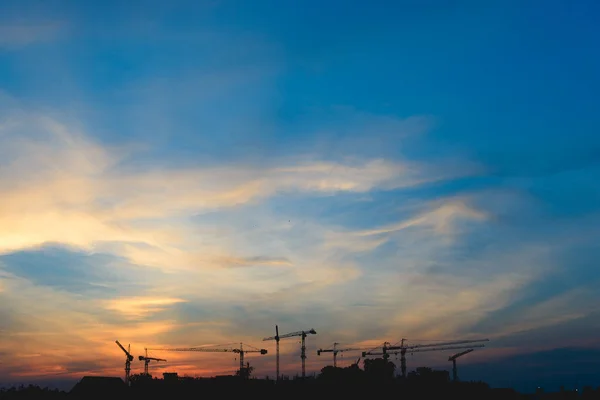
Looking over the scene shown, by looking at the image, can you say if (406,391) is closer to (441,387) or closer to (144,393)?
(441,387)

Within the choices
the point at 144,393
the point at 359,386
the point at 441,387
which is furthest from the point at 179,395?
the point at 441,387

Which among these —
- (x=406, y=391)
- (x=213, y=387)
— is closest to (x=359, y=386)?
(x=406, y=391)

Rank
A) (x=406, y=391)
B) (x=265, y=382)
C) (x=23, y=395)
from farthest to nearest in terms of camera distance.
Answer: (x=265, y=382) < (x=406, y=391) < (x=23, y=395)

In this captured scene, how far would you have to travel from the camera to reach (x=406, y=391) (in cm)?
18188

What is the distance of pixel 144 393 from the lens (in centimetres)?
16900

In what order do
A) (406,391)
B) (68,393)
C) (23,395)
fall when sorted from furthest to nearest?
(406,391) → (68,393) → (23,395)

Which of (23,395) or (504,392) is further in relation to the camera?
(504,392)

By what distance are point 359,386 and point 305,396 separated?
19536 mm

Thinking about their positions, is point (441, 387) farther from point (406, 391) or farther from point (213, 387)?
point (213, 387)

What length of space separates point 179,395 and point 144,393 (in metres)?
10.3

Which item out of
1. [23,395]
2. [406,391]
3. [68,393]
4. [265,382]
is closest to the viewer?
[23,395]

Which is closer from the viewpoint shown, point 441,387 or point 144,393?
point 144,393

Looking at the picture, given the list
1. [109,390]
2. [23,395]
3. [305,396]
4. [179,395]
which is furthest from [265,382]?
[23,395]

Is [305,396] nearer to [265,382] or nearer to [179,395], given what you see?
[265,382]
